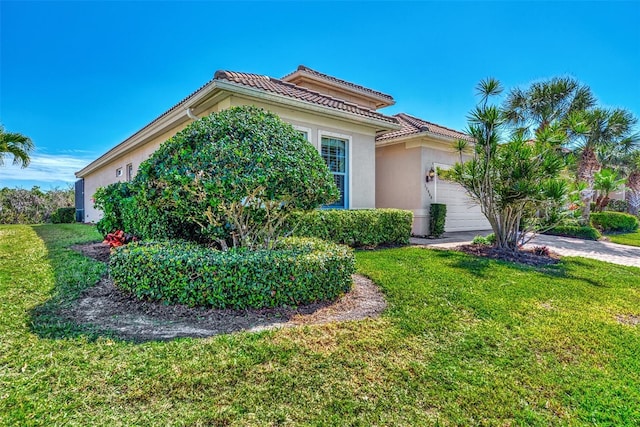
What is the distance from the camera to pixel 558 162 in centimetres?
733

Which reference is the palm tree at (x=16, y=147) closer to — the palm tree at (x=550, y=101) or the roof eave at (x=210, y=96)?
the roof eave at (x=210, y=96)

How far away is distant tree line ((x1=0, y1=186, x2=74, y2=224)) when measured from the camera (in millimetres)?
20031

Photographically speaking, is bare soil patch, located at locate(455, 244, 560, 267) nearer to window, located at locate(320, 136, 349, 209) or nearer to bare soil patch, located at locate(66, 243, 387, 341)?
window, located at locate(320, 136, 349, 209)

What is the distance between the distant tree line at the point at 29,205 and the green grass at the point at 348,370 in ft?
71.1

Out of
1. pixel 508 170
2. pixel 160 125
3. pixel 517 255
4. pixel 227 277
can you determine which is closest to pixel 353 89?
pixel 160 125

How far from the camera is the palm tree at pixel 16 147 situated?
496 inches

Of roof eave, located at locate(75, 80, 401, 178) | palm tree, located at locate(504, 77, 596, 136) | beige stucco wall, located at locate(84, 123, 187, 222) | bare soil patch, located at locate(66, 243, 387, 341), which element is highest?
palm tree, located at locate(504, 77, 596, 136)

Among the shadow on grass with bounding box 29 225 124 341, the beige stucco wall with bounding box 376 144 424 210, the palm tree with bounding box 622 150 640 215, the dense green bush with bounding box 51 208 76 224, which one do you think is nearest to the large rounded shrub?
the shadow on grass with bounding box 29 225 124 341

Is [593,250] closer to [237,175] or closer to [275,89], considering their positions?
[275,89]

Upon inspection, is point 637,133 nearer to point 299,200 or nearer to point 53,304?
point 299,200

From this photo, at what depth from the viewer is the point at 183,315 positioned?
3766 mm

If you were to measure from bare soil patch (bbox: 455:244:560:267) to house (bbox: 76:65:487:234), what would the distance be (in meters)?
3.19

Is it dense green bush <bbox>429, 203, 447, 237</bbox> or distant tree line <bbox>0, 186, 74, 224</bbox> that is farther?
distant tree line <bbox>0, 186, 74, 224</bbox>

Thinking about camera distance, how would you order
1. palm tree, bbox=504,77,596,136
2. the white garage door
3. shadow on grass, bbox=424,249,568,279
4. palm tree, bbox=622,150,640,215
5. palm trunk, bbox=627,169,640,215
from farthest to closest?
1. palm trunk, bbox=627,169,640,215
2. palm tree, bbox=622,150,640,215
3. palm tree, bbox=504,77,596,136
4. the white garage door
5. shadow on grass, bbox=424,249,568,279
